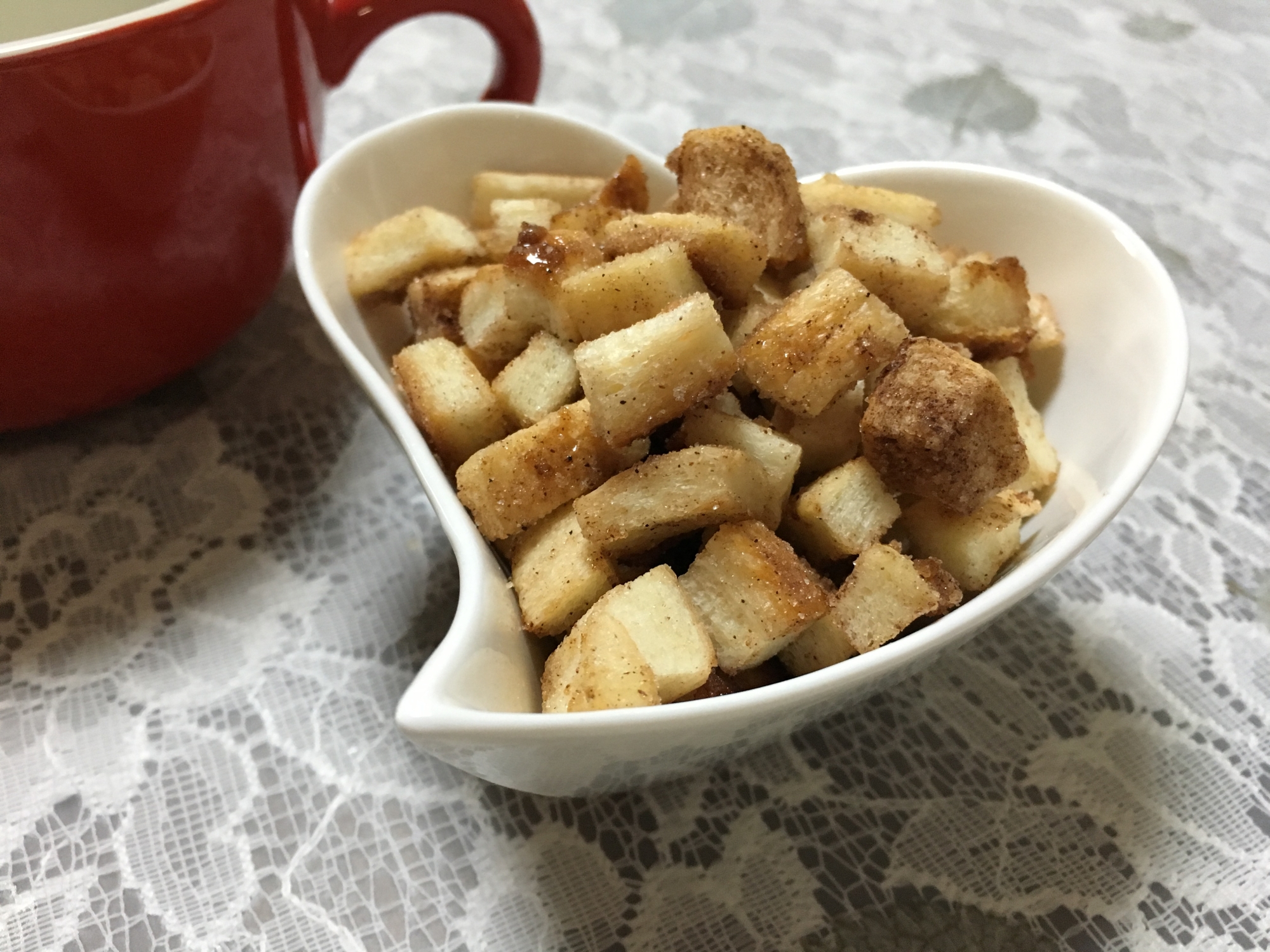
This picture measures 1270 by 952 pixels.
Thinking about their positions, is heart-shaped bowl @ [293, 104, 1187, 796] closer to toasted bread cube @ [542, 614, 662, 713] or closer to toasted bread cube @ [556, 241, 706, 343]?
toasted bread cube @ [542, 614, 662, 713]

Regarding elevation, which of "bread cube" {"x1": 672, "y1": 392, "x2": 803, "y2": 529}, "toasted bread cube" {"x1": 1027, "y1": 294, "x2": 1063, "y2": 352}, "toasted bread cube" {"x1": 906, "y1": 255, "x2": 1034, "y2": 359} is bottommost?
"bread cube" {"x1": 672, "y1": 392, "x2": 803, "y2": 529}

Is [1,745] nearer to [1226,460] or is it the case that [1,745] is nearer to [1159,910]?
[1159,910]

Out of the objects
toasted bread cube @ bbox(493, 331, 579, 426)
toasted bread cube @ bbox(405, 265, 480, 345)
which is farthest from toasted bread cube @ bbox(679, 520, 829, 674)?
toasted bread cube @ bbox(405, 265, 480, 345)

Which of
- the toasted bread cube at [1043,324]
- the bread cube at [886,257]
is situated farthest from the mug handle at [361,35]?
the toasted bread cube at [1043,324]

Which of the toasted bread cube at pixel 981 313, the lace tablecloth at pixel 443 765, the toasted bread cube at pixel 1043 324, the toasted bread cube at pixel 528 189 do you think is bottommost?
the lace tablecloth at pixel 443 765

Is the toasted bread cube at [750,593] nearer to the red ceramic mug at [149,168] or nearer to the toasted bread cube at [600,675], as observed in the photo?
the toasted bread cube at [600,675]

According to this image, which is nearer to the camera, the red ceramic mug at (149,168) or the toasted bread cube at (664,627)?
the toasted bread cube at (664,627)
